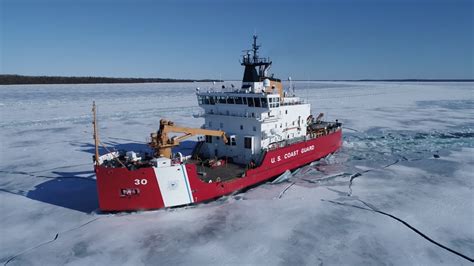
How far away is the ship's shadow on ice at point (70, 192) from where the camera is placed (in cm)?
994

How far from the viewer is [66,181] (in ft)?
39.0

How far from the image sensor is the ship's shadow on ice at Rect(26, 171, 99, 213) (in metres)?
9.94

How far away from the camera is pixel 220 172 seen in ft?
38.6

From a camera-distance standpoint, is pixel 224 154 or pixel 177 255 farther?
pixel 224 154

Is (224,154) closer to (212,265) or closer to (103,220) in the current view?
(103,220)

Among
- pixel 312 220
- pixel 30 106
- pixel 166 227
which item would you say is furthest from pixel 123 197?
pixel 30 106

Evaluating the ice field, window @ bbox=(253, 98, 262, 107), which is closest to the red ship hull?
the ice field

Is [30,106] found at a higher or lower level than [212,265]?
higher

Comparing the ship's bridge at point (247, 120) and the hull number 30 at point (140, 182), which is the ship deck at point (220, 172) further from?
the hull number 30 at point (140, 182)

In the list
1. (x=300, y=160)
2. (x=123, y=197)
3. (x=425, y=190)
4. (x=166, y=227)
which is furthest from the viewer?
(x=300, y=160)

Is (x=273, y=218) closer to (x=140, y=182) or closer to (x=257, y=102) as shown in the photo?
(x=140, y=182)

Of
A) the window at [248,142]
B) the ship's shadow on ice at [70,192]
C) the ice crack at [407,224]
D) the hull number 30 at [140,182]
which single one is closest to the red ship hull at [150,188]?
the hull number 30 at [140,182]

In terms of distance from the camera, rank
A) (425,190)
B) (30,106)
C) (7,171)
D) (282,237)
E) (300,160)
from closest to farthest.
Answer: (282,237), (425,190), (7,171), (300,160), (30,106)

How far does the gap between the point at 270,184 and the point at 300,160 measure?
8.52 ft
